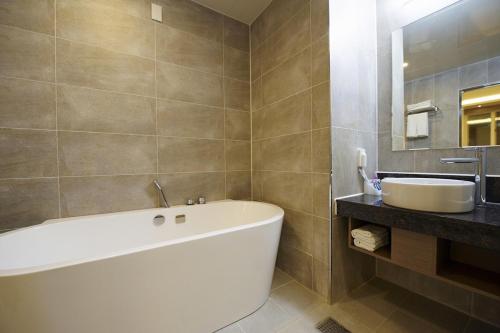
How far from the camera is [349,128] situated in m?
1.41

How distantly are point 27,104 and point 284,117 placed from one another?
5.80 feet

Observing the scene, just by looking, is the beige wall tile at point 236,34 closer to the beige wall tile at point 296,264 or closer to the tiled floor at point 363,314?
the beige wall tile at point 296,264

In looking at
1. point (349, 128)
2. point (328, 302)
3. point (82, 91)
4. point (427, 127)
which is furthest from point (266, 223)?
point (82, 91)

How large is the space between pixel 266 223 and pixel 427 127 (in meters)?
1.31

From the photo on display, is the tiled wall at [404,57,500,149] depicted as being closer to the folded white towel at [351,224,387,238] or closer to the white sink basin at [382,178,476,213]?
the white sink basin at [382,178,476,213]

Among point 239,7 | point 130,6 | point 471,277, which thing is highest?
point 239,7

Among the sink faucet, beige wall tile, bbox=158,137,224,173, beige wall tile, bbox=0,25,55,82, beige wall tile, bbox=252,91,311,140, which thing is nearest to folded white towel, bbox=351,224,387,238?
the sink faucet

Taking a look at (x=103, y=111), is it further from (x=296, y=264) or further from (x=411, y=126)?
(x=411, y=126)

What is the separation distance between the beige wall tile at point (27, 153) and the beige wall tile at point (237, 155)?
51.2 inches

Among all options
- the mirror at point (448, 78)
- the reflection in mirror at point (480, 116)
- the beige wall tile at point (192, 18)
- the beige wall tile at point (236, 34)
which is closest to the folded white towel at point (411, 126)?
the mirror at point (448, 78)

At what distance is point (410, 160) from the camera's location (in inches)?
56.8

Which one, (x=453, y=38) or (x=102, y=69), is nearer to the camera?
(x=453, y=38)

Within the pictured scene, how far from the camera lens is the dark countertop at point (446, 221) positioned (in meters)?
0.78

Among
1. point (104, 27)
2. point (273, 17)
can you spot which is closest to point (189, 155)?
point (104, 27)
